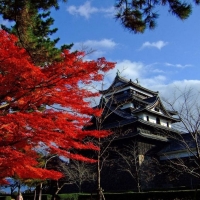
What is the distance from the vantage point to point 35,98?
997cm

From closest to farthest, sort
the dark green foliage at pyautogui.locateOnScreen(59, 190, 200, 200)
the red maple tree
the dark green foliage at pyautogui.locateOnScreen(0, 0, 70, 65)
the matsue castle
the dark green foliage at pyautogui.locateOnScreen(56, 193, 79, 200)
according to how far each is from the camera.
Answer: the dark green foliage at pyautogui.locateOnScreen(0, 0, 70, 65)
the red maple tree
the dark green foliage at pyautogui.locateOnScreen(59, 190, 200, 200)
the dark green foliage at pyautogui.locateOnScreen(56, 193, 79, 200)
the matsue castle

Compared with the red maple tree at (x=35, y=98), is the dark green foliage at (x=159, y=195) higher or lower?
lower

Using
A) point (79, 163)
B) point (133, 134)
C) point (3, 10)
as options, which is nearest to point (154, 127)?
point (133, 134)

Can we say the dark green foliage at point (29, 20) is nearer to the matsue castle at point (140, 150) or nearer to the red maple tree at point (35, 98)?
the red maple tree at point (35, 98)

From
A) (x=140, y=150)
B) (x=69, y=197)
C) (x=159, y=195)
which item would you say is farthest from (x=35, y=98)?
(x=140, y=150)

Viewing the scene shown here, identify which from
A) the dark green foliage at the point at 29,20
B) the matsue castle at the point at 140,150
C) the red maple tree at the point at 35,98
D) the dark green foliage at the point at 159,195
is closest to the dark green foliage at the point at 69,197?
the matsue castle at the point at 140,150

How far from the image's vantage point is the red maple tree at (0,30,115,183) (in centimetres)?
930

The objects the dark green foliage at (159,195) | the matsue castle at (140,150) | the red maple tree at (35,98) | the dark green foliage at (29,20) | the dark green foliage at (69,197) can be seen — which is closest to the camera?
the dark green foliage at (29,20)

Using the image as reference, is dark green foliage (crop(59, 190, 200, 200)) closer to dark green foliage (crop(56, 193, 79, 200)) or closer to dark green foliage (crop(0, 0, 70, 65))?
dark green foliage (crop(56, 193, 79, 200))

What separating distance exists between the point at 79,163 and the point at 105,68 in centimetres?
2253

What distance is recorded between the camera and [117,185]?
28.3 meters

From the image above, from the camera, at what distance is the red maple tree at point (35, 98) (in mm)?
9297

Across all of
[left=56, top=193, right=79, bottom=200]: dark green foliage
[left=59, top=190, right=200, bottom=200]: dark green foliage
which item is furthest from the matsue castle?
[left=56, top=193, right=79, bottom=200]: dark green foliage

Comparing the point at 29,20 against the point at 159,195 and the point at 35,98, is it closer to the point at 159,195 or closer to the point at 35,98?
the point at 35,98
